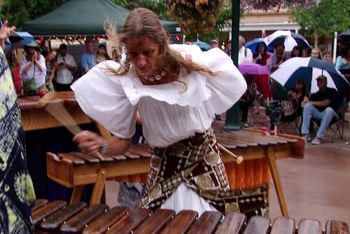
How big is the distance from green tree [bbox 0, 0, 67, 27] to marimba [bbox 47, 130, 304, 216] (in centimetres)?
1068

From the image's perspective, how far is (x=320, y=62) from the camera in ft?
32.7

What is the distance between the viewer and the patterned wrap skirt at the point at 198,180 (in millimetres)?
2824

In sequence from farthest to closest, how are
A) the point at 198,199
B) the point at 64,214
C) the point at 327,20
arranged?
the point at 327,20, the point at 198,199, the point at 64,214

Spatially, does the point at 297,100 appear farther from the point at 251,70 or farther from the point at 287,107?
the point at 251,70

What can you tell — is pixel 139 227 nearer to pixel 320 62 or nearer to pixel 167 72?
pixel 167 72

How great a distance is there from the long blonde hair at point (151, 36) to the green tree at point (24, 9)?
12.3m

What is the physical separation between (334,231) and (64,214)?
1.14m

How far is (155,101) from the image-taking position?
2713 mm

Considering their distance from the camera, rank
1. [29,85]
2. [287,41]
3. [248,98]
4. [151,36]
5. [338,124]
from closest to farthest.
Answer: [151,36]
[29,85]
[338,124]
[248,98]
[287,41]

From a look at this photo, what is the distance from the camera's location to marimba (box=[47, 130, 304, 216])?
3943 millimetres

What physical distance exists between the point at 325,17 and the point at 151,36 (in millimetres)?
18879

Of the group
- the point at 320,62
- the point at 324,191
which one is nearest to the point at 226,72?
the point at 324,191

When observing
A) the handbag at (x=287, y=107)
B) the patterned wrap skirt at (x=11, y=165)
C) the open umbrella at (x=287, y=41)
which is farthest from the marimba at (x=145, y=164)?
the open umbrella at (x=287, y=41)

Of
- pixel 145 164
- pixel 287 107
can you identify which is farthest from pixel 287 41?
pixel 145 164
